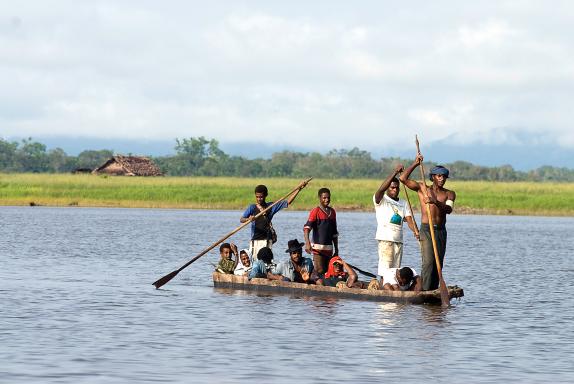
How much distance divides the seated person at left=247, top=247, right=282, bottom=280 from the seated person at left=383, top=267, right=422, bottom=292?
7.10 feet

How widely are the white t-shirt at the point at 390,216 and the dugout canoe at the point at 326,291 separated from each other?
2.73ft

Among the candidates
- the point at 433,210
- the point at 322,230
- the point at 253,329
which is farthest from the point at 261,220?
the point at 253,329

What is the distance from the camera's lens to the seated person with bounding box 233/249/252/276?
66.6 feet

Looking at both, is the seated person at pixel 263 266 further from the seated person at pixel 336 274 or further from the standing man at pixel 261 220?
the seated person at pixel 336 274

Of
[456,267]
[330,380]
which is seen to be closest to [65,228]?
[456,267]

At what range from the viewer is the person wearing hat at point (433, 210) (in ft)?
57.1

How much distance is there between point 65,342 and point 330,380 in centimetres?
362

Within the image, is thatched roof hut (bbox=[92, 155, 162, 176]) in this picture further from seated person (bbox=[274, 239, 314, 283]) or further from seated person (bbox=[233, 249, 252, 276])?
seated person (bbox=[274, 239, 314, 283])

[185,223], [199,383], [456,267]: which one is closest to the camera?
[199,383]

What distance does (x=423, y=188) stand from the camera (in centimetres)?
1755

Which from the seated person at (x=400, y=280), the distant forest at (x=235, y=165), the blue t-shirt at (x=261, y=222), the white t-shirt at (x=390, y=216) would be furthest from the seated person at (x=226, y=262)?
the distant forest at (x=235, y=165)

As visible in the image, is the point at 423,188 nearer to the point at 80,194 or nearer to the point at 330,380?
the point at 330,380

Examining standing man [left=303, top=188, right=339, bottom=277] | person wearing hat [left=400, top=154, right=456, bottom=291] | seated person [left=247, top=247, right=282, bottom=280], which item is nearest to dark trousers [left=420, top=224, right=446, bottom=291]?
person wearing hat [left=400, top=154, right=456, bottom=291]

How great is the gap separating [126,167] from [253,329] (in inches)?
3474
